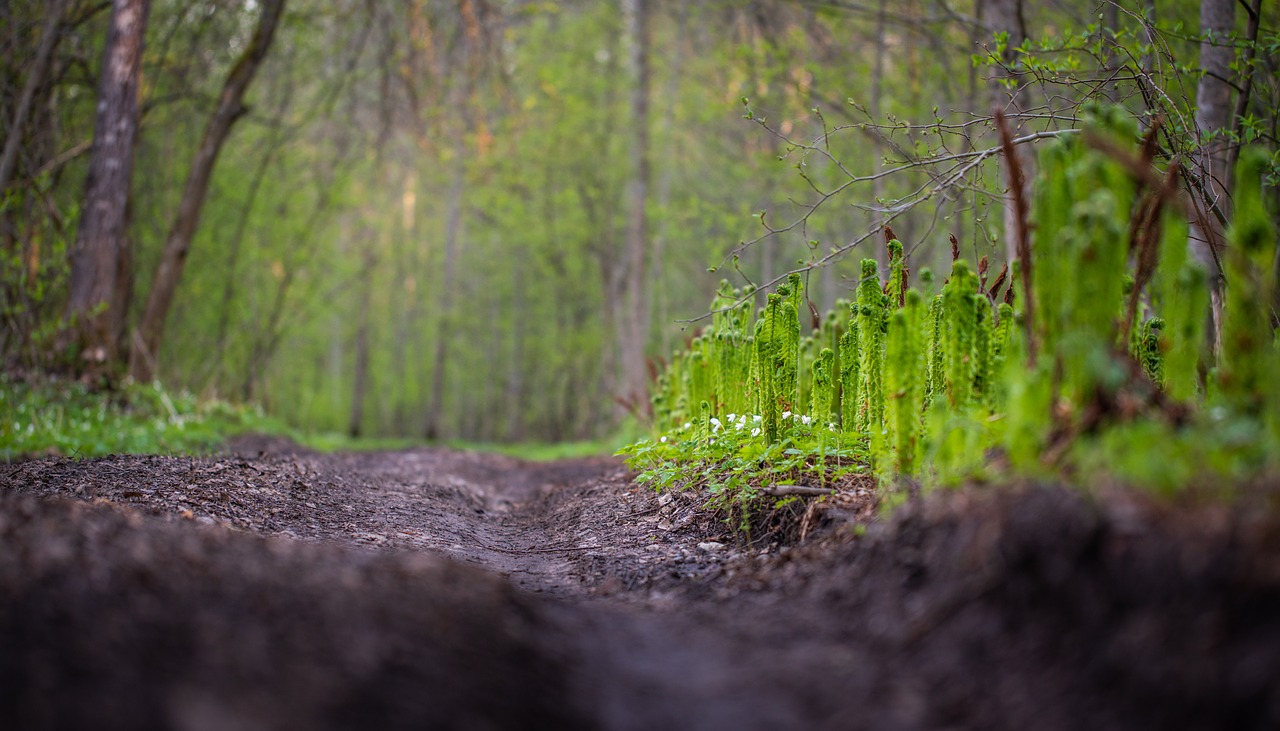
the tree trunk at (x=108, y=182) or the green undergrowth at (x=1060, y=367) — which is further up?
the tree trunk at (x=108, y=182)

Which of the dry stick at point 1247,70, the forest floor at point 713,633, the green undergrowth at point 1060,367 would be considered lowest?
the forest floor at point 713,633

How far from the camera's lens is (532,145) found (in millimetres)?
18891

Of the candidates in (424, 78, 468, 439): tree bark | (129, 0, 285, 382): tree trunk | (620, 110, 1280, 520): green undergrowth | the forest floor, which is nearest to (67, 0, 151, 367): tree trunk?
(129, 0, 285, 382): tree trunk

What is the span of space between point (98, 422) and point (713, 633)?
7332 mm

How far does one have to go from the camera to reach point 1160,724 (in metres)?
1.41

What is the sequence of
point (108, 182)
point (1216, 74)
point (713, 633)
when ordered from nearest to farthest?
1. point (713, 633)
2. point (1216, 74)
3. point (108, 182)

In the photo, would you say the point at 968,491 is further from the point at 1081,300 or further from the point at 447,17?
the point at 447,17

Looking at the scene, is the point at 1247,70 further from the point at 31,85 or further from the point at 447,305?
the point at 447,305

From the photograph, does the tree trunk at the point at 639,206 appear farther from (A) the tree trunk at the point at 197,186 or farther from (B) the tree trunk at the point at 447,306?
(A) the tree trunk at the point at 197,186

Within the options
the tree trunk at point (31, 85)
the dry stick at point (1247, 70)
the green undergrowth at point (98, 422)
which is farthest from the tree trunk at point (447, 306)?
the dry stick at point (1247, 70)

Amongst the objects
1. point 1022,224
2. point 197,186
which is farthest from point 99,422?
point 1022,224

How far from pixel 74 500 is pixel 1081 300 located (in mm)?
3724

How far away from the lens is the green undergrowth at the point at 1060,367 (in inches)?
75.0

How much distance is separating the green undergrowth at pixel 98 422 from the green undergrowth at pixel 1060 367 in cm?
432
